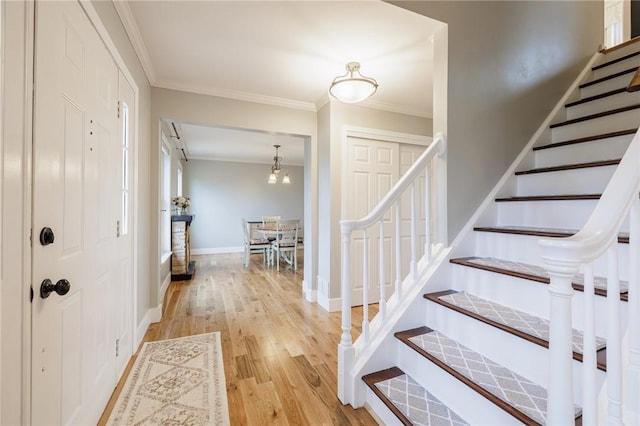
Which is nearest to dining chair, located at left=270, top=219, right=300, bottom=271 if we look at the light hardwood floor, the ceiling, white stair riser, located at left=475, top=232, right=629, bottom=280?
the light hardwood floor

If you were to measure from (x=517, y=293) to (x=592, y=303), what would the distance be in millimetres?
846

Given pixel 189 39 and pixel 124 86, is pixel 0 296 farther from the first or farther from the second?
Answer: pixel 189 39

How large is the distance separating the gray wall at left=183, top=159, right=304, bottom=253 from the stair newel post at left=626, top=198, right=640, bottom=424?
703 cm

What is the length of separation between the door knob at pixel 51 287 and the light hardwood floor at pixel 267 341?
0.95m

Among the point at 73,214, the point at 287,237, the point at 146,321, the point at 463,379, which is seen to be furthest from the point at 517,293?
the point at 287,237

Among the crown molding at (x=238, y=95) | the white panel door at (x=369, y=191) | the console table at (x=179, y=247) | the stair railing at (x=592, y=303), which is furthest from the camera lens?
the console table at (x=179, y=247)

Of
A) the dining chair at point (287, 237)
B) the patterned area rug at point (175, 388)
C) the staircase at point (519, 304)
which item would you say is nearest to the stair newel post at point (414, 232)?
the staircase at point (519, 304)

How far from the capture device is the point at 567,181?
1840mm

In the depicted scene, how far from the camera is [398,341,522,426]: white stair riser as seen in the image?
3.62ft

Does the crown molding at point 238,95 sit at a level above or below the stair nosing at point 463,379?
above

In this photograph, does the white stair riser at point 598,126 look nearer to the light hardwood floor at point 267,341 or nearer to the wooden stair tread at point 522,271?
the wooden stair tread at point 522,271

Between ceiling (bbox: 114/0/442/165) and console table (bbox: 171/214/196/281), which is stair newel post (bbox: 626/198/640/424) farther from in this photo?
→ console table (bbox: 171/214/196/281)

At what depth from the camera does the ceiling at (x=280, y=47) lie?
1.81 metres

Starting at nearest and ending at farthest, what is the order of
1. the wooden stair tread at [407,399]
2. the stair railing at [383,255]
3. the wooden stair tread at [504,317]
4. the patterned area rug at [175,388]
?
the wooden stair tread at [504,317]
the wooden stair tread at [407,399]
the patterned area rug at [175,388]
the stair railing at [383,255]
